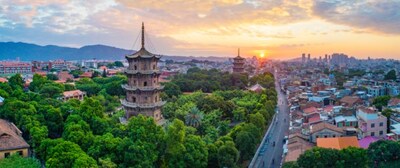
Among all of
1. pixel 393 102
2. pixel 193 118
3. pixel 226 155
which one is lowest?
pixel 226 155

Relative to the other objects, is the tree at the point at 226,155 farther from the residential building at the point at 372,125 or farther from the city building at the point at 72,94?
the city building at the point at 72,94

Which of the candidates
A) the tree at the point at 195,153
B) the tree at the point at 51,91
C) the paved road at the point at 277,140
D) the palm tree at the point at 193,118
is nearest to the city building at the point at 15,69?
the tree at the point at 51,91

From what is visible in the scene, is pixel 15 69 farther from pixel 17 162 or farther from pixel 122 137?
pixel 17 162

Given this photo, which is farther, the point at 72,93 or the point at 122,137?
the point at 72,93

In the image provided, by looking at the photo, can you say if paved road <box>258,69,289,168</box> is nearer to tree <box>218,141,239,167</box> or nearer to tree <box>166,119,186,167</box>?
tree <box>218,141,239,167</box>

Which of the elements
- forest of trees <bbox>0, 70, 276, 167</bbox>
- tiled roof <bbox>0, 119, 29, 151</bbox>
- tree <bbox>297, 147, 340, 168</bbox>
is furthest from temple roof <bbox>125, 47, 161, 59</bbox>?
tree <bbox>297, 147, 340, 168</bbox>

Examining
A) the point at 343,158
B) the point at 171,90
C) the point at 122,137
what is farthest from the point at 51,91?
the point at 343,158
